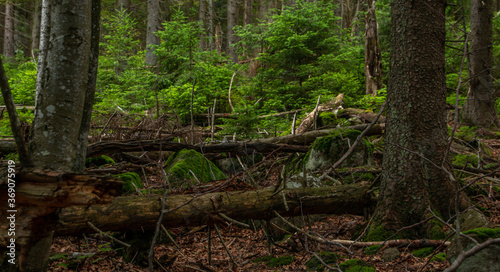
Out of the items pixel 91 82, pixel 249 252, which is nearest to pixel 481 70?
pixel 249 252

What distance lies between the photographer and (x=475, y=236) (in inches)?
116

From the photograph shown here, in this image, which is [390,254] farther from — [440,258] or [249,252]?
[249,252]

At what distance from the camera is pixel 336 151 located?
6.18 metres

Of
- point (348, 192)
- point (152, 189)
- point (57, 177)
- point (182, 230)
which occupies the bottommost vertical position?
point (182, 230)

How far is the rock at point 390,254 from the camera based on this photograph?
348 cm

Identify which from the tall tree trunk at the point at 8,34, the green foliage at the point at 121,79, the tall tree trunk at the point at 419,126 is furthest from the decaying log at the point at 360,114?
the tall tree trunk at the point at 8,34

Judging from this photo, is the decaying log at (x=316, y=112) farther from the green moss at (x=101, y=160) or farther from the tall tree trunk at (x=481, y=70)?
the green moss at (x=101, y=160)

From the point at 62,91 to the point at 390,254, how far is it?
11.5 feet

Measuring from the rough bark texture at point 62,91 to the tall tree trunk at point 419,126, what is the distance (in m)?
3.41

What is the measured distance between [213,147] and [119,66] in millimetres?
8454

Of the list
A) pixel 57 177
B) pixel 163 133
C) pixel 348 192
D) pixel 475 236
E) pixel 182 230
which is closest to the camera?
pixel 57 177

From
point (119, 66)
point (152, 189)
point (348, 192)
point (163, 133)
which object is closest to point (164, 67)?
point (119, 66)

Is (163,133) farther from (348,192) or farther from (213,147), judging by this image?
(348,192)

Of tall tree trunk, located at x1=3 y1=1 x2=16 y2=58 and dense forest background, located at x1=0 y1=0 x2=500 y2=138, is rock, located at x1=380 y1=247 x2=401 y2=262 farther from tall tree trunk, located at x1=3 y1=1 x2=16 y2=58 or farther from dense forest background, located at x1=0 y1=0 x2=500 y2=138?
tall tree trunk, located at x1=3 y1=1 x2=16 y2=58
